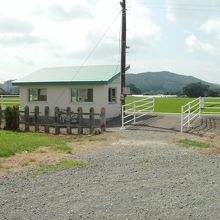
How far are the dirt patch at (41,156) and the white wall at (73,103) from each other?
8.40 metres

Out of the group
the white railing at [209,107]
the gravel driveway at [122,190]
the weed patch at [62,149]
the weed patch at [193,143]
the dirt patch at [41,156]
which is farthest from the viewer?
the white railing at [209,107]

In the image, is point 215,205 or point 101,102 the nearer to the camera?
point 215,205

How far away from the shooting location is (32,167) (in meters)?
11.9

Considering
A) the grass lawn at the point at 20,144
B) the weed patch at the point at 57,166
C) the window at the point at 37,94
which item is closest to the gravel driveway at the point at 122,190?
the weed patch at the point at 57,166

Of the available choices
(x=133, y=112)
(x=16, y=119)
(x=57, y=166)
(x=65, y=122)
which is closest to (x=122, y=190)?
(x=57, y=166)

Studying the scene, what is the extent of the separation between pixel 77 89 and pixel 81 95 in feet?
1.44

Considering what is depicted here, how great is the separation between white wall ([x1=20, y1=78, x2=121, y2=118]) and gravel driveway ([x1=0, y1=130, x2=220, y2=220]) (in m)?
12.4

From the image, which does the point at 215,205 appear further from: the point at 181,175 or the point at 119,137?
the point at 119,137

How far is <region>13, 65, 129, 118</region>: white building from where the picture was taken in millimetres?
26719

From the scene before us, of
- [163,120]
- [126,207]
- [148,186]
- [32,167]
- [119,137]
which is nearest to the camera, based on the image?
[126,207]

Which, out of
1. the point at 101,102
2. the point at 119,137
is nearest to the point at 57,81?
the point at 101,102

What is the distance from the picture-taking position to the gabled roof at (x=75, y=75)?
88.4 ft

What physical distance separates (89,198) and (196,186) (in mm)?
2464

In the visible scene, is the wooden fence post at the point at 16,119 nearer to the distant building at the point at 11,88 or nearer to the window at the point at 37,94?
the window at the point at 37,94
